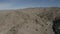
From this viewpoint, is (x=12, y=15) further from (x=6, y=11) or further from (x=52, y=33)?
(x=52, y=33)

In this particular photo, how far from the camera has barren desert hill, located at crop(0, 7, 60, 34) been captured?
199 inches

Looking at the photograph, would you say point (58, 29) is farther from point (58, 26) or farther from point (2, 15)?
point (2, 15)

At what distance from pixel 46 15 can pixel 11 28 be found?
1418 millimetres

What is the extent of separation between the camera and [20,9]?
5.52 metres

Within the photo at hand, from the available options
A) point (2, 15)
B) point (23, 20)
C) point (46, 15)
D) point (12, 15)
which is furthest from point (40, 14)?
point (2, 15)

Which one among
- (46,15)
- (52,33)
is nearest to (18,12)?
(46,15)

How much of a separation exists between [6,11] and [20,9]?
0.52m

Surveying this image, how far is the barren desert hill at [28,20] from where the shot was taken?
505 centimetres

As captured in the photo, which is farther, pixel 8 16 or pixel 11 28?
pixel 8 16

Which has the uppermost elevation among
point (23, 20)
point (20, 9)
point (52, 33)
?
point (20, 9)

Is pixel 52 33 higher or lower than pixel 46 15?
lower

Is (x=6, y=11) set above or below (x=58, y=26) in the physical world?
above

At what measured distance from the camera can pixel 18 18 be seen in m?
5.38

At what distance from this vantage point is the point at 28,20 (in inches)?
211
